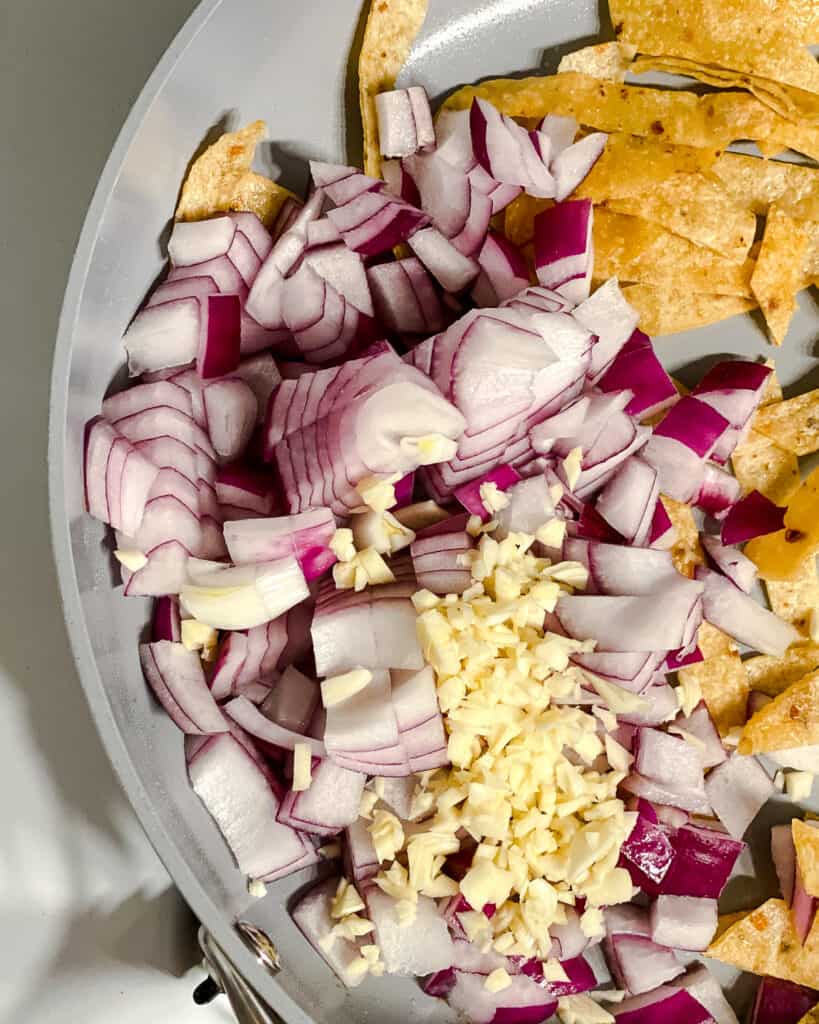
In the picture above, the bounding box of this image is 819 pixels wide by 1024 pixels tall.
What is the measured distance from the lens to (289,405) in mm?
1057

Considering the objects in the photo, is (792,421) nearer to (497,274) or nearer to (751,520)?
(751,520)

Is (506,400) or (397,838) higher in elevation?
(506,400)

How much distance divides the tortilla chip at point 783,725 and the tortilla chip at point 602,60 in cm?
79

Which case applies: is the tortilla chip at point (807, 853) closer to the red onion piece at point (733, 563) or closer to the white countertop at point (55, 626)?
the red onion piece at point (733, 563)

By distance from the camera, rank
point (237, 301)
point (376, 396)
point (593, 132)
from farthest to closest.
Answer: point (593, 132)
point (237, 301)
point (376, 396)

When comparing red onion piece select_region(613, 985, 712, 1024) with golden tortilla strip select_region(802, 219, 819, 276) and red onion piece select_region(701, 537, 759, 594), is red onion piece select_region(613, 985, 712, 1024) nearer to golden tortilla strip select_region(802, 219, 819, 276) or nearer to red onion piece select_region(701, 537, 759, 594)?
red onion piece select_region(701, 537, 759, 594)

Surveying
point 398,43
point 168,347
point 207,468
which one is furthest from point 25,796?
point 398,43

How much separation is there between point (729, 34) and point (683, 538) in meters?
0.60

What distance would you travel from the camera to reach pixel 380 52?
44.7 inches

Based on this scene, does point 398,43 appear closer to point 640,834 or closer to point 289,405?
point 289,405

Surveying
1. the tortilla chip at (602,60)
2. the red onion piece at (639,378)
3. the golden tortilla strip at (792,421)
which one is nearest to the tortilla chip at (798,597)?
the golden tortilla strip at (792,421)

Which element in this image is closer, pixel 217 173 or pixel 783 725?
pixel 217 173

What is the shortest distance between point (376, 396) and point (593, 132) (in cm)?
49

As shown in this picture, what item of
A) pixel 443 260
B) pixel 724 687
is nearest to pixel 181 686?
pixel 443 260
